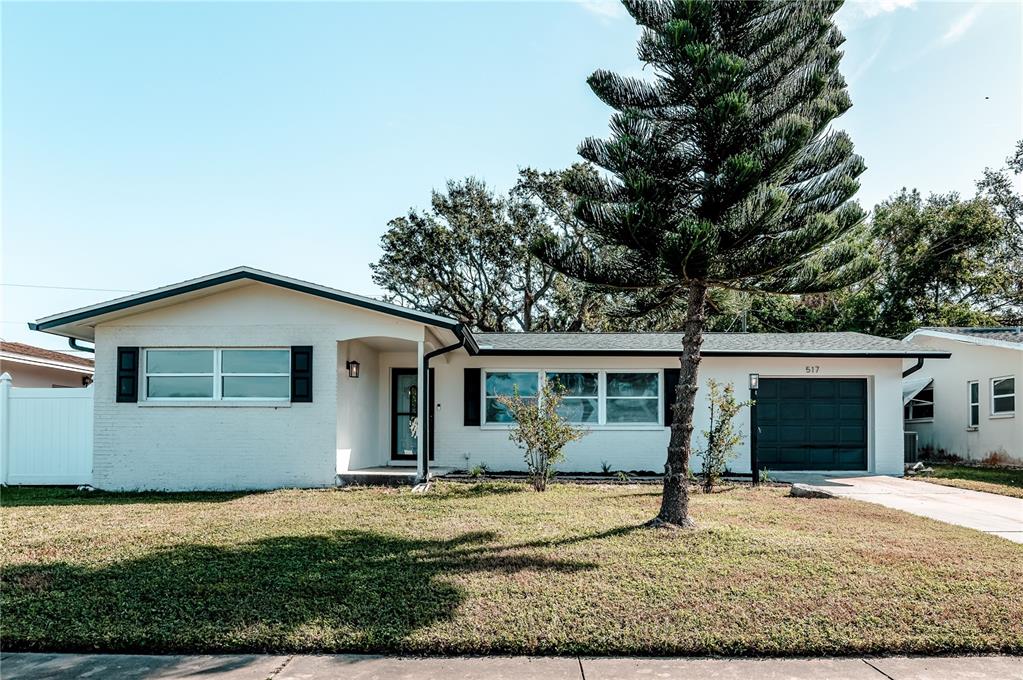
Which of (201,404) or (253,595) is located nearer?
(253,595)

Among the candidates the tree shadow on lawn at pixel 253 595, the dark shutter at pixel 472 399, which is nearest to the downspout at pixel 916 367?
the dark shutter at pixel 472 399

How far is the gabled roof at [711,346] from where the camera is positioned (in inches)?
555

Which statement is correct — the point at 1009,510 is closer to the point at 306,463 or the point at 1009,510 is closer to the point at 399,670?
the point at 399,670

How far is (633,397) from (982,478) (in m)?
6.69

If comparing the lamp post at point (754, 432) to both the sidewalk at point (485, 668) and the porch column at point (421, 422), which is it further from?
the sidewalk at point (485, 668)

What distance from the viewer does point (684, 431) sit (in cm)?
791

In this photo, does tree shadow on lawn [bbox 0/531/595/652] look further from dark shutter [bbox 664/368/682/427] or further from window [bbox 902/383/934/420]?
window [bbox 902/383/934/420]

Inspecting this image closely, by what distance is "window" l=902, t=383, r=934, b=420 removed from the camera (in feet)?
64.1

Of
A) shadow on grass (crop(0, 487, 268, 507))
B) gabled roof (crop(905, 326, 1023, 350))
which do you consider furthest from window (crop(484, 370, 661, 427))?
gabled roof (crop(905, 326, 1023, 350))

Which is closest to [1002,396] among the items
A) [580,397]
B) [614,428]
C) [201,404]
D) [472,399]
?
[614,428]

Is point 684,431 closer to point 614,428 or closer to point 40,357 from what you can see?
point 614,428

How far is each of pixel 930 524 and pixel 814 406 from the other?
656 cm

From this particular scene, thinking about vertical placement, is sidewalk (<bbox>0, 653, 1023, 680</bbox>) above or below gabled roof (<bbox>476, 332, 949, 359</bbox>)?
below

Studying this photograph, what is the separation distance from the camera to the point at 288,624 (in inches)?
195
